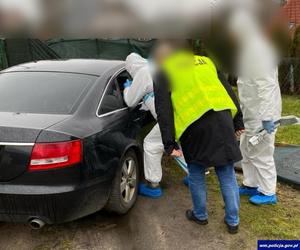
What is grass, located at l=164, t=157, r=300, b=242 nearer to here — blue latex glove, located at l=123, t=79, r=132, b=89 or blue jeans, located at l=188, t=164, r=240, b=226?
blue jeans, located at l=188, t=164, r=240, b=226

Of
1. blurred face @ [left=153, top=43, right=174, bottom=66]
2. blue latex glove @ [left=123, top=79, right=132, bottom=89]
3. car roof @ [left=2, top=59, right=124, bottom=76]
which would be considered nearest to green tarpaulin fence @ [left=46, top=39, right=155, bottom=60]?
blue latex glove @ [left=123, top=79, right=132, bottom=89]

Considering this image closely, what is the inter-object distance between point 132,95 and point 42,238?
1620 mm

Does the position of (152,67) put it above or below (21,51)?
above

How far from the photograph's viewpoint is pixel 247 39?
3627 mm

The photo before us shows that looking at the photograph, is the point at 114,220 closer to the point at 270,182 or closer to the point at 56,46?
the point at 270,182

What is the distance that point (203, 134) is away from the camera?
10.9 feet

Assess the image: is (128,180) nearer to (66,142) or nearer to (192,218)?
(192,218)

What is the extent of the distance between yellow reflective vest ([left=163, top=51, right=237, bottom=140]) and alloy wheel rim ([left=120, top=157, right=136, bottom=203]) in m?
0.79

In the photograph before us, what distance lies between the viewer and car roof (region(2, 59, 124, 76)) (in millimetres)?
4066

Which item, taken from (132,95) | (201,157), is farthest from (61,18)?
(201,157)

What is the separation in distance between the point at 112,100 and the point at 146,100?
1.37 feet

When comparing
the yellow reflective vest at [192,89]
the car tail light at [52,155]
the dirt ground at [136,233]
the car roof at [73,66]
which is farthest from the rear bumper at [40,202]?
the car roof at [73,66]

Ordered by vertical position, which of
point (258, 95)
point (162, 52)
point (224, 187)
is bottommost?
point (224, 187)

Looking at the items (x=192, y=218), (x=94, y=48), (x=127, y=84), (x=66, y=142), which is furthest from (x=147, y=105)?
(x=94, y=48)
